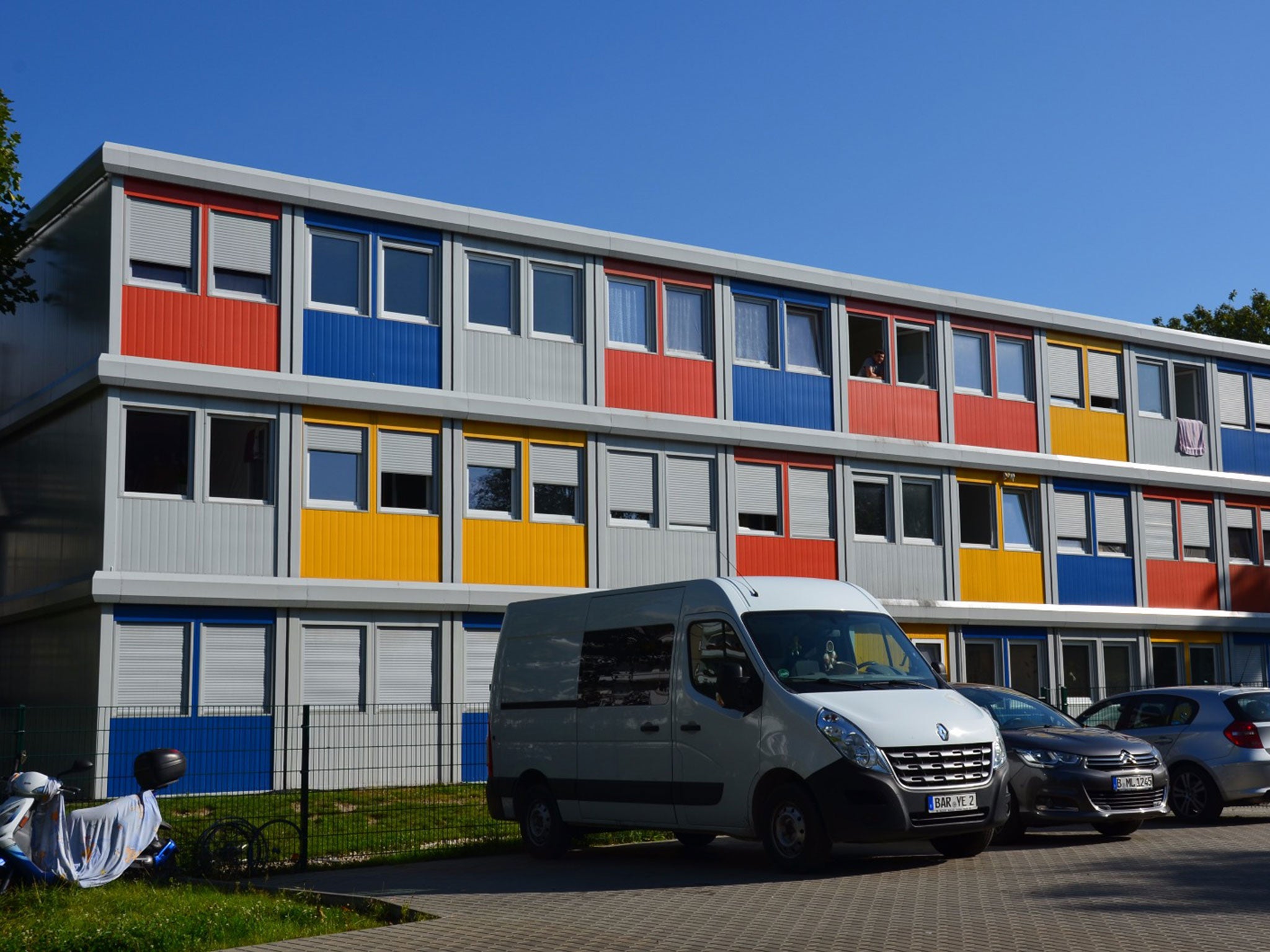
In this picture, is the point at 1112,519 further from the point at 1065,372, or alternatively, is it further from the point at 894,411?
the point at 894,411

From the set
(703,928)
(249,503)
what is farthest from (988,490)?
(703,928)

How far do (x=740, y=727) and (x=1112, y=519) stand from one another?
77.4ft

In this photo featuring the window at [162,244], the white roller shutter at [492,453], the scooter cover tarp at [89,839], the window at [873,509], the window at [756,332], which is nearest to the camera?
the scooter cover tarp at [89,839]

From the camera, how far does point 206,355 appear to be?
2408cm

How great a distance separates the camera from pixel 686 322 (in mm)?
29375

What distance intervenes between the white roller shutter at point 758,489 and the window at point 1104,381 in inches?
363

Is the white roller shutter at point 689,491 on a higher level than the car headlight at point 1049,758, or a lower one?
higher

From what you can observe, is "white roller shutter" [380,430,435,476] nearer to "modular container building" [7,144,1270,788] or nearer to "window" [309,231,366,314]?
"modular container building" [7,144,1270,788]

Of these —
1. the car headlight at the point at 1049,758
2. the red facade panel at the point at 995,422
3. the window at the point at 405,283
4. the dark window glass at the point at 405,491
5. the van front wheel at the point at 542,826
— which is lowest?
the van front wheel at the point at 542,826

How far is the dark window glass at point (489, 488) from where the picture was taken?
1046 inches

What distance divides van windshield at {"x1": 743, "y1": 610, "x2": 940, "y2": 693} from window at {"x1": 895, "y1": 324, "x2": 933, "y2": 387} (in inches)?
728

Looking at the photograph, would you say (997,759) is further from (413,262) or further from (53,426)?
(53,426)

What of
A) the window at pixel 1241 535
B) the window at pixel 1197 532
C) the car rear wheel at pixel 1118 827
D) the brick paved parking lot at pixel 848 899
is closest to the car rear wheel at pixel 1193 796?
the car rear wheel at pixel 1118 827

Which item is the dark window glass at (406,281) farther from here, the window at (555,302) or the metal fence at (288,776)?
the metal fence at (288,776)
